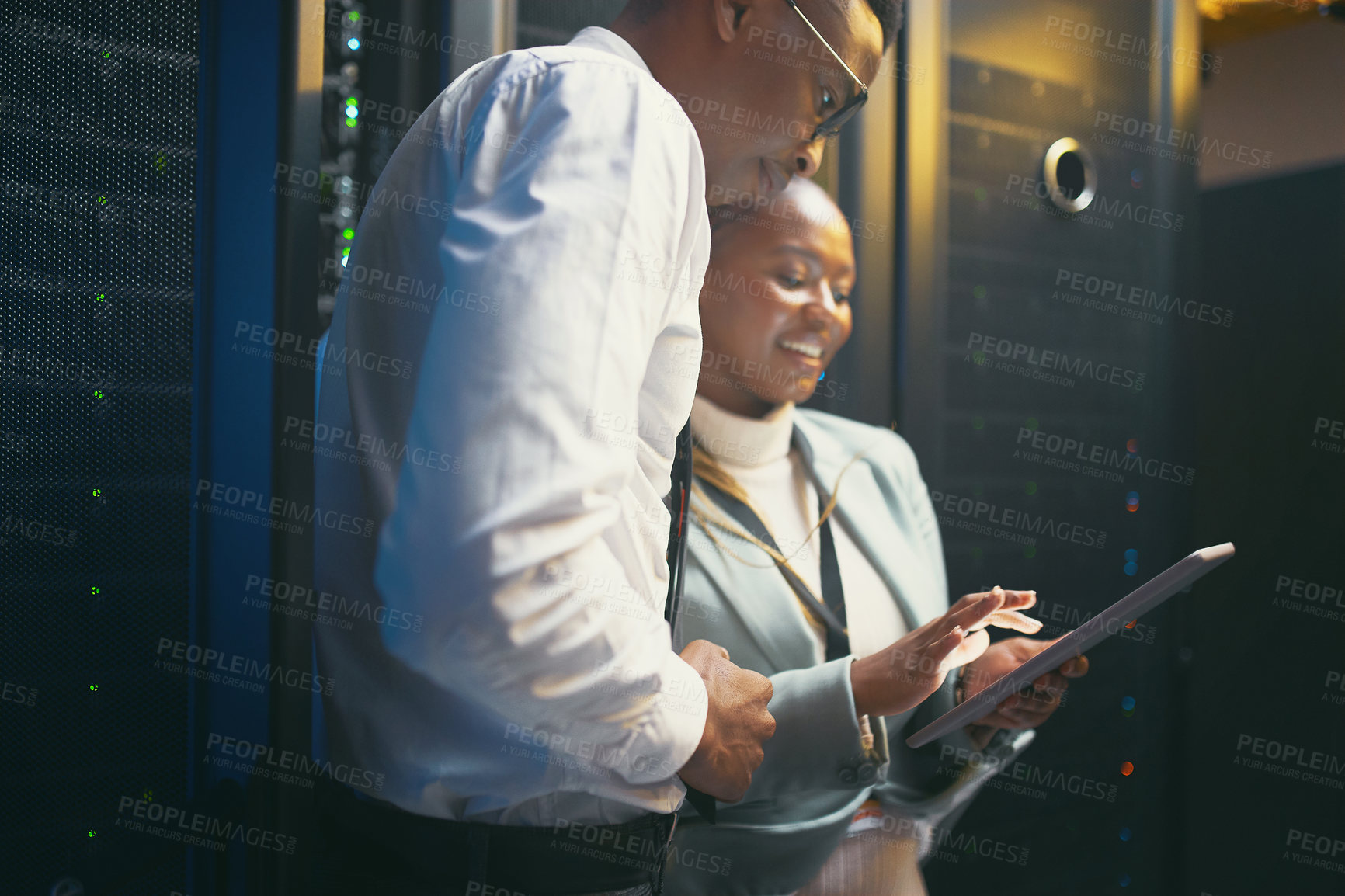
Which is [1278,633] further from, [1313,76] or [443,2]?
[443,2]

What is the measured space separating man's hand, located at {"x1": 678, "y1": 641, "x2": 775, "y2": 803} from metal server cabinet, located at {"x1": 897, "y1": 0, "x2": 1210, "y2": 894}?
66cm

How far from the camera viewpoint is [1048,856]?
167 centimetres

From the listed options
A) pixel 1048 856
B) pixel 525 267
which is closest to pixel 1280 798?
pixel 1048 856

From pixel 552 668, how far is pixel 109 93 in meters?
0.67

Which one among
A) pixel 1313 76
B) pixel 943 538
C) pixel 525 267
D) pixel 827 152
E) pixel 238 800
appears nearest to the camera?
pixel 525 267

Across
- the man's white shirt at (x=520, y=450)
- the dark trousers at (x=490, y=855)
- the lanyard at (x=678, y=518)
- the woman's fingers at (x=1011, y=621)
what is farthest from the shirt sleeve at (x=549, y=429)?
the woman's fingers at (x=1011, y=621)

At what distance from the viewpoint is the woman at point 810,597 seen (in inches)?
48.6

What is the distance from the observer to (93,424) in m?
0.81

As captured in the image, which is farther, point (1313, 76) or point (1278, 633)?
point (1313, 76)

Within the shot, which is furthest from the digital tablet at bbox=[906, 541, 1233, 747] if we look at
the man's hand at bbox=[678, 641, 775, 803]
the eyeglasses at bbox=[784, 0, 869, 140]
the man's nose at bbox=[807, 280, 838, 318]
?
the eyeglasses at bbox=[784, 0, 869, 140]

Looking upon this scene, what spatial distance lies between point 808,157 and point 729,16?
0.80 feet

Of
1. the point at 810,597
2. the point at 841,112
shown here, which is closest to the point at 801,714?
the point at 810,597

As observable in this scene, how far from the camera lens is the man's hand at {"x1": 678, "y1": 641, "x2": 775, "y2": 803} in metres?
0.91

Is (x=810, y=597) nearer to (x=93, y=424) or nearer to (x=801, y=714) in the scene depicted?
(x=801, y=714)
